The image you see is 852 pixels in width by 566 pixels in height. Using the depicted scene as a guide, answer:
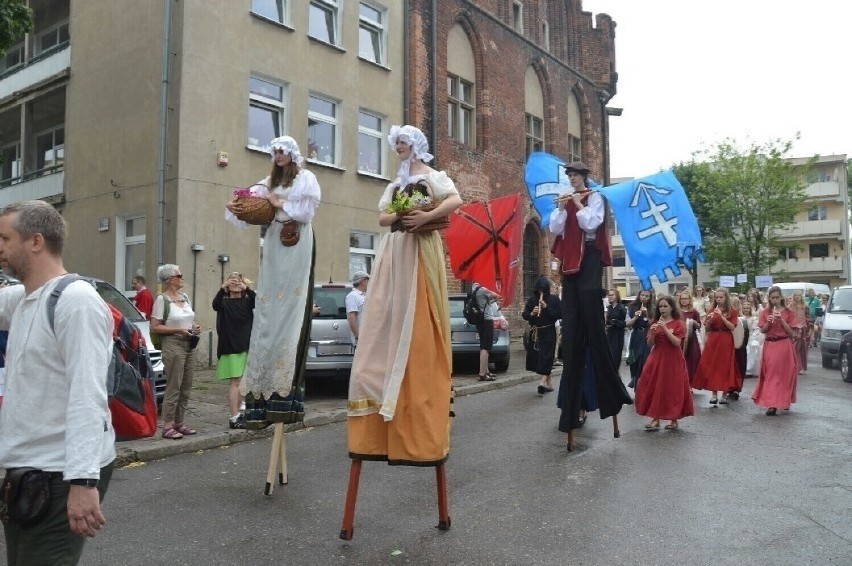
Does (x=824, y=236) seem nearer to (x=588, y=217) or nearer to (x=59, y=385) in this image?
(x=588, y=217)

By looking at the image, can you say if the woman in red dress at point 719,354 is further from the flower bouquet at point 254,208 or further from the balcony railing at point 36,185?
the balcony railing at point 36,185

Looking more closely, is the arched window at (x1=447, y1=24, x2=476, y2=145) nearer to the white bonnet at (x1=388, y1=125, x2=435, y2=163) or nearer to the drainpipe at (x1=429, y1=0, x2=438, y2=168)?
the drainpipe at (x1=429, y1=0, x2=438, y2=168)

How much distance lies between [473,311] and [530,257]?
1499 centimetres

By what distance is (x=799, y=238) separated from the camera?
67.6 m

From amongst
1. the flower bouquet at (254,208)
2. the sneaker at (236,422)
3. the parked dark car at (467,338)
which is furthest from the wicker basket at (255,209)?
Answer: the parked dark car at (467,338)

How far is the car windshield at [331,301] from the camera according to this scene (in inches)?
447

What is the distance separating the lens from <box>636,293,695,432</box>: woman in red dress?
8367 millimetres

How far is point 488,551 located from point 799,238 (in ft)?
238

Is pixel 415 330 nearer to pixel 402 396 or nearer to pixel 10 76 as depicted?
pixel 402 396

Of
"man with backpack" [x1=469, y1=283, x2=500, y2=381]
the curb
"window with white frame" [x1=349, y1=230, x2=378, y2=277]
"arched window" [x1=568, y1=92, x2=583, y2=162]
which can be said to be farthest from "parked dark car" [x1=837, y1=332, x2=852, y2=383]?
"arched window" [x1=568, y1=92, x2=583, y2=162]

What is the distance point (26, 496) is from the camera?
230 cm

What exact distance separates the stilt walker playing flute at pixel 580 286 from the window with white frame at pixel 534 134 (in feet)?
70.4

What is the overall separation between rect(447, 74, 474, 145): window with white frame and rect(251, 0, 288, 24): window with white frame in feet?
22.5

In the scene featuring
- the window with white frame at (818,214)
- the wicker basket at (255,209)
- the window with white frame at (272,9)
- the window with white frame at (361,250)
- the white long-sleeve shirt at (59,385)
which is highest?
the window with white frame at (818,214)
